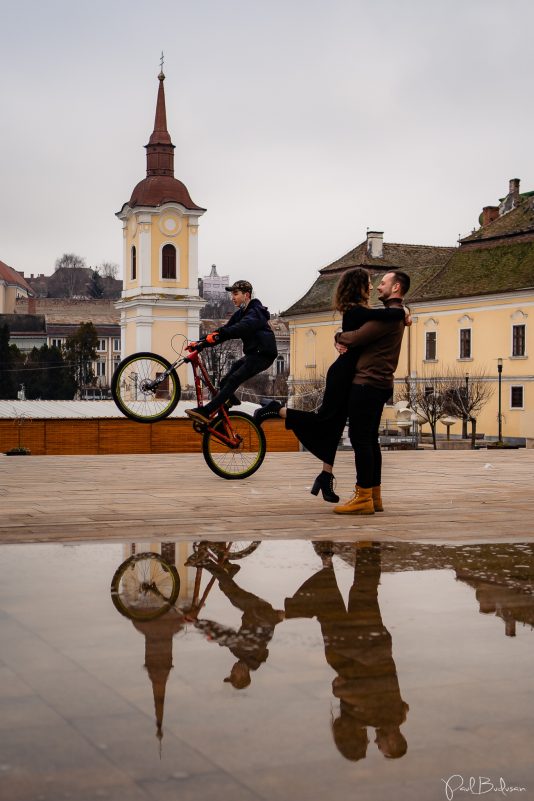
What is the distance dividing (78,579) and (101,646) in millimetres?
1286

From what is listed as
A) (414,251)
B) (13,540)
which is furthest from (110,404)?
(13,540)

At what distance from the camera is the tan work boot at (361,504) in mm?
7891

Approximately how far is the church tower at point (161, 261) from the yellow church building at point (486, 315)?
15906 mm

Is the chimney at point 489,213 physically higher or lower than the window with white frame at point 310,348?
higher

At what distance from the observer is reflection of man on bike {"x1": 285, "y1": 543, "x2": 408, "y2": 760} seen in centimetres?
292

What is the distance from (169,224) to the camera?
9369 centimetres

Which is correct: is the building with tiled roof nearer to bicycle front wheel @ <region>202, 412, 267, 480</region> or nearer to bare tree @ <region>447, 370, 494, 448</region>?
bare tree @ <region>447, 370, 494, 448</region>

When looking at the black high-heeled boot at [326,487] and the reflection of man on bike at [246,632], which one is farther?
the black high-heeled boot at [326,487]

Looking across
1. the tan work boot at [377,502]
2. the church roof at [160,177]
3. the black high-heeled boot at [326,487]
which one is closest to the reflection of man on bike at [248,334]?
the black high-heeled boot at [326,487]

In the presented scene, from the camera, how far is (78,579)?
5039 mm

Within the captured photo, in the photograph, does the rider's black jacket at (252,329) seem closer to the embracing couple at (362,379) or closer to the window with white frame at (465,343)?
the embracing couple at (362,379)

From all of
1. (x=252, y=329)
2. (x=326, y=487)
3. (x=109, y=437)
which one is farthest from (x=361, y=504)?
(x=109, y=437)

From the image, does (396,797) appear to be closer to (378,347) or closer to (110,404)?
(378,347)

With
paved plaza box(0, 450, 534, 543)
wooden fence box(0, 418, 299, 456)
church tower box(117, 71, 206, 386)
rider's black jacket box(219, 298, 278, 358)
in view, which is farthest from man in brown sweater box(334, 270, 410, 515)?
church tower box(117, 71, 206, 386)
